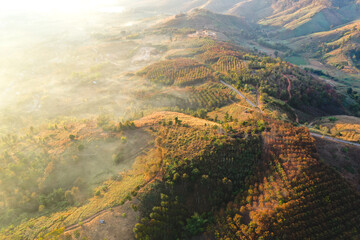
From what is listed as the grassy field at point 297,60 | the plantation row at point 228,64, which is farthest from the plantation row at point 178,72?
the grassy field at point 297,60

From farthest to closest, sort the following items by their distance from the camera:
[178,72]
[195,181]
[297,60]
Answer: [297,60] < [178,72] < [195,181]

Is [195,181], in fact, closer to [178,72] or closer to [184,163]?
[184,163]

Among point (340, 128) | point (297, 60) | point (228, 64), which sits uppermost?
point (228, 64)

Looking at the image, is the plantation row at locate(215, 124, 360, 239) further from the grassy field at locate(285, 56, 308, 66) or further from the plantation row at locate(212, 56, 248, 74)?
the grassy field at locate(285, 56, 308, 66)

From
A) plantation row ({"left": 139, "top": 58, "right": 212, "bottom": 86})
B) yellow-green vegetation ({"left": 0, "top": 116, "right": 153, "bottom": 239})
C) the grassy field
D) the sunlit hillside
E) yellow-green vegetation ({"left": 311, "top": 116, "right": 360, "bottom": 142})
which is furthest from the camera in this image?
the grassy field

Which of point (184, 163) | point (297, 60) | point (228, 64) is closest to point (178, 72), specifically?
point (228, 64)

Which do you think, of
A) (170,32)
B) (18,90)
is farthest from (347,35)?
(18,90)

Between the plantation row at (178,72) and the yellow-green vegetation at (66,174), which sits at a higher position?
the plantation row at (178,72)

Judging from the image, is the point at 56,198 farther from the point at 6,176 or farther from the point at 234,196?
the point at 234,196

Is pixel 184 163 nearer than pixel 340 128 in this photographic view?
Yes

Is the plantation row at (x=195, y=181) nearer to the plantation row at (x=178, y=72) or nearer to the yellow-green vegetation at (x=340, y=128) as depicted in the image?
the yellow-green vegetation at (x=340, y=128)

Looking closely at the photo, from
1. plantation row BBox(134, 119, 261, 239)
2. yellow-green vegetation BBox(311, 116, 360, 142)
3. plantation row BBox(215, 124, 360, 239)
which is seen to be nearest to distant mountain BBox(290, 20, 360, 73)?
yellow-green vegetation BBox(311, 116, 360, 142)
